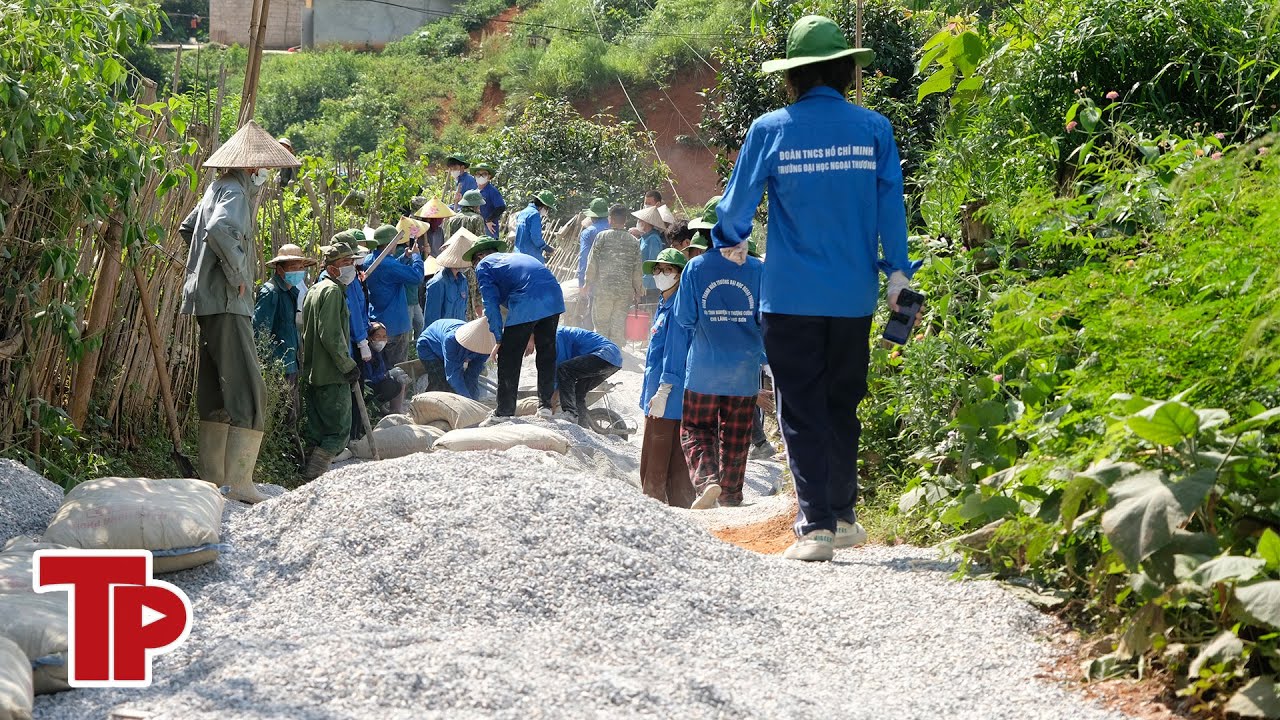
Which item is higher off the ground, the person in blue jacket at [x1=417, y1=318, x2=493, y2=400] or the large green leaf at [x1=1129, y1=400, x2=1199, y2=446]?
the large green leaf at [x1=1129, y1=400, x2=1199, y2=446]

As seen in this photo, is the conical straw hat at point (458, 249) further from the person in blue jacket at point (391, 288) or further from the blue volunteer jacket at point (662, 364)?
the blue volunteer jacket at point (662, 364)

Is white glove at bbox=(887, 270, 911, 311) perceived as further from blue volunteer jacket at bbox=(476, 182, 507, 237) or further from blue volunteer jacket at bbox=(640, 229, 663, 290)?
blue volunteer jacket at bbox=(640, 229, 663, 290)

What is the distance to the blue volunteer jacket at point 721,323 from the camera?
25.2 feet

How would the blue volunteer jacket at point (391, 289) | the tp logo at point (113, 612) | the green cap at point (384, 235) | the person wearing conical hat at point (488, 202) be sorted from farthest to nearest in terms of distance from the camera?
the person wearing conical hat at point (488, 202) → the green cap at point (384, 235) → the blue volunteer jacket at point (391, 289) → the tp logo at point (113, 612)

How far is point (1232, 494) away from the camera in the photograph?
334 cm

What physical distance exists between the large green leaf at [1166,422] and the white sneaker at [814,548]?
183 cm

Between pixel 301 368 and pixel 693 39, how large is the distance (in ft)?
78.9

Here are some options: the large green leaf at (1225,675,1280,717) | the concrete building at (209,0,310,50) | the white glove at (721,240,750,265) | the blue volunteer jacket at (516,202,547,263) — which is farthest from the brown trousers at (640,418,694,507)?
the concrete building at (209,0,310,50)

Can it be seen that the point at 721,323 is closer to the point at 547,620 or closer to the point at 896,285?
the point at 896,285

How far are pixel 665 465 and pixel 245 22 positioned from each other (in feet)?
120

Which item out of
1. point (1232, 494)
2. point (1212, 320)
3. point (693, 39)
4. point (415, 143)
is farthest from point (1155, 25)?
point (415, 143)

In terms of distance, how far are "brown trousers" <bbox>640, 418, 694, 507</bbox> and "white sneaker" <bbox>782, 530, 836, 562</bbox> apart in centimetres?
338

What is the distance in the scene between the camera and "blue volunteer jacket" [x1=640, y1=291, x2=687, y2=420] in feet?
27.2

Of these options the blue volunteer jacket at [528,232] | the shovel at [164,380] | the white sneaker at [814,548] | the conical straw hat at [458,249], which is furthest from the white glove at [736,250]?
the blue volunteer jacket at [528,232]
